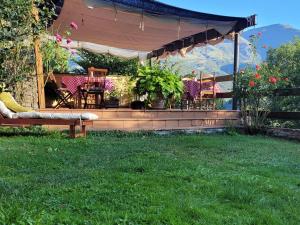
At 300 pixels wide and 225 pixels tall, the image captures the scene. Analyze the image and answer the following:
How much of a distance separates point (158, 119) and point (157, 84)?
0.72m

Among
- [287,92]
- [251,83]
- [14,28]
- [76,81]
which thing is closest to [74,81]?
[76,81]

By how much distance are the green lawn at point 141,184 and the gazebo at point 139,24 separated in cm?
344

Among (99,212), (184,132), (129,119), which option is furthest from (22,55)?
(99,212)

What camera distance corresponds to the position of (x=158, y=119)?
7.37 m

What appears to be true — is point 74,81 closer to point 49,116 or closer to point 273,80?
point 49,116

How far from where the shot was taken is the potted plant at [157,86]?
25.0 ft

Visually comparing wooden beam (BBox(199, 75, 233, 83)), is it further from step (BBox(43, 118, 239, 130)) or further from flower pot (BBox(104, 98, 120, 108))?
flower pot (BBox(104, 98, 120, 108))

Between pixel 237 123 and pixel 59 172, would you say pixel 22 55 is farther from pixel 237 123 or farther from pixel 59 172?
pixel 237 123

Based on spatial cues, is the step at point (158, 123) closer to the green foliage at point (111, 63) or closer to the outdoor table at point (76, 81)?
the outdoor table at point (76, 81)

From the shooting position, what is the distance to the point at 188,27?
30.0 ft

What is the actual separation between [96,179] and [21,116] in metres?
2.79

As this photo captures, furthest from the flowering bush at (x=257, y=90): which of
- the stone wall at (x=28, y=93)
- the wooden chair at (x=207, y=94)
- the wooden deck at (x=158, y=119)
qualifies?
the stone wall at (x=28, y=93)

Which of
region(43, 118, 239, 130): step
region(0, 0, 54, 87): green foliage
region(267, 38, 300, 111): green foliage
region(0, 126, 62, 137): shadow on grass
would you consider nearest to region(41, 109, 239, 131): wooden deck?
region(43, 118, 239, 130): step

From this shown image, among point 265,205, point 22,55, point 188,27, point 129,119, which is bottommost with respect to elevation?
point 265,205
